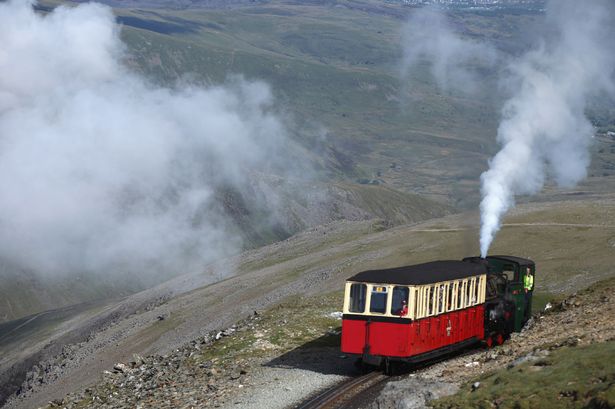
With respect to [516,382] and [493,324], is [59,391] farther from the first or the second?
[516,382]

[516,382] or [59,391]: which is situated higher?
[516,382]

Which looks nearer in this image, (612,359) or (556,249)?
(612,359)

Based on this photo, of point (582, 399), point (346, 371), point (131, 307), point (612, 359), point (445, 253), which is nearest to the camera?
point (582, 399)

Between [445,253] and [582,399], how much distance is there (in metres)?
80.8

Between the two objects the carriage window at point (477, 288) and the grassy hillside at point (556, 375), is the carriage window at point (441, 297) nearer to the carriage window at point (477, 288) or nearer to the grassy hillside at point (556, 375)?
the grassy hillside at point (556, 375)

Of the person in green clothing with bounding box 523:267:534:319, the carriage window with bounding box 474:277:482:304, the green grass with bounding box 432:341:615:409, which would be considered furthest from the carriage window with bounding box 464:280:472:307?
the green grass with bounding box 432:341:615:409

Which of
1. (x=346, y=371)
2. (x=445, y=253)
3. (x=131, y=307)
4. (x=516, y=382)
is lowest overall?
(x=131, y=307)

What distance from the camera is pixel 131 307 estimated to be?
154250 millimetres

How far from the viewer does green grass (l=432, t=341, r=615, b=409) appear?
31906 millimetres

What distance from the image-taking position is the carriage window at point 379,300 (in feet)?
144

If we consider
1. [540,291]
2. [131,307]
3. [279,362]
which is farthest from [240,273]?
[279,362]

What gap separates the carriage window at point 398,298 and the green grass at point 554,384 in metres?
6.48

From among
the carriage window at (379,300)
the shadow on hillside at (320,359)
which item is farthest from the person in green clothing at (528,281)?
the carriage window at (379,300)

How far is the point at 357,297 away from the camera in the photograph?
4481cm
